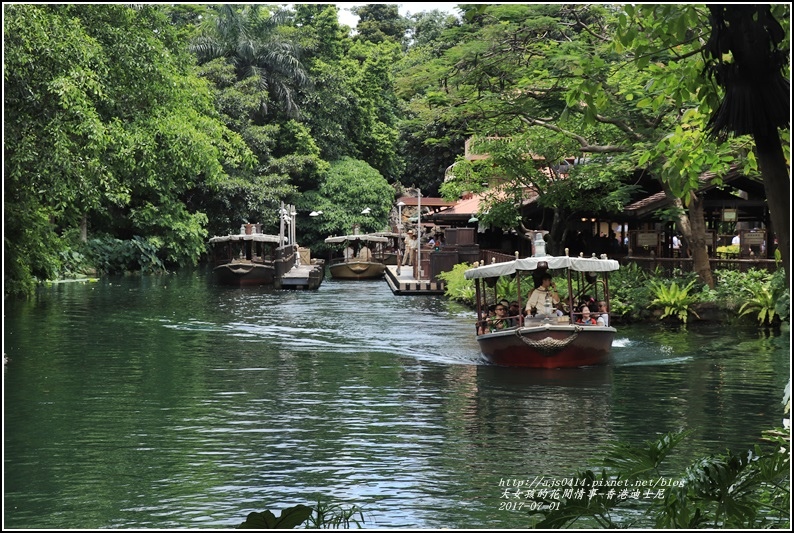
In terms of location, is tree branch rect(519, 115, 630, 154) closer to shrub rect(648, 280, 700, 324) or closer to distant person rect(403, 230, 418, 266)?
shrub rect(648, 280, 700, 324)

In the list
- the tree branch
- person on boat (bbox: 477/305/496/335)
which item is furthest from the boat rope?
the tree branch

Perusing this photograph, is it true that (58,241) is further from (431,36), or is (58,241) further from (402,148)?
(431,36)

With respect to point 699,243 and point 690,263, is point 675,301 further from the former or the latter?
point 690,263

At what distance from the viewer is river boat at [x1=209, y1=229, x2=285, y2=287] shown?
155 feet

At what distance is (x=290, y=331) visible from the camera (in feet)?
88.8

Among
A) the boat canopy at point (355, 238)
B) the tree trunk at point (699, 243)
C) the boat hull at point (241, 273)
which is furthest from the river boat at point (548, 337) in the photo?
the boat canopy at point (355, 238)

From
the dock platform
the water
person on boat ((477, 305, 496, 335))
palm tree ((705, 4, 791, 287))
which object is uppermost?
palm tree ((705, 4, 791, 287))

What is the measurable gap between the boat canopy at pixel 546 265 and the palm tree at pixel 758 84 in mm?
14377

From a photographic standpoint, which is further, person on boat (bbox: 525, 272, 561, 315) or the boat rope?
person on boat (bbox: 525, 272, 561, 315)

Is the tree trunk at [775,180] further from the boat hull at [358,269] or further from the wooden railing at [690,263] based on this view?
the boat hull at [358,269]

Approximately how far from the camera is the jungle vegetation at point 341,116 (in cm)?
630

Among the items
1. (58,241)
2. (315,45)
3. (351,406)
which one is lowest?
(351,406)

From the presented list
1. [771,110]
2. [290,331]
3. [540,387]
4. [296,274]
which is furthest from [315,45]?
[771,110]

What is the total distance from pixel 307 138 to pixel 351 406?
1967 inches
